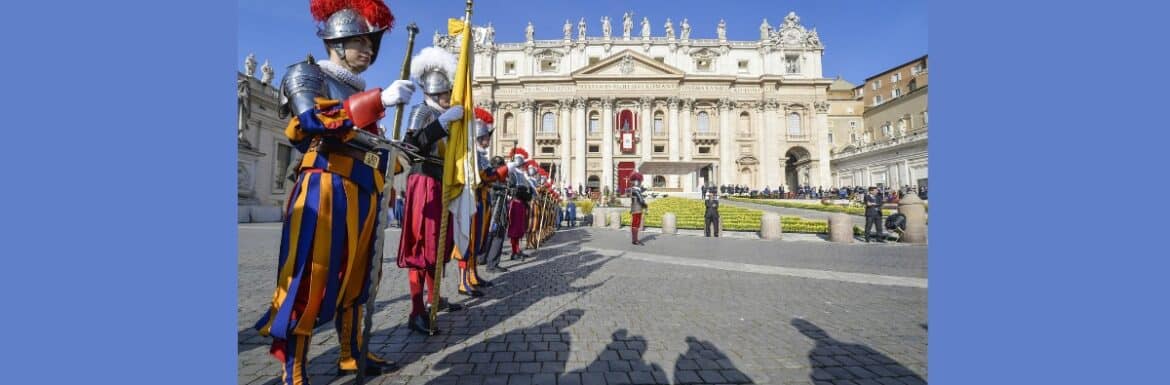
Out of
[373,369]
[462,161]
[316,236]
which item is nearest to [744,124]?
[462,161]

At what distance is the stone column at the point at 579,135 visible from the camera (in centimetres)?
4900

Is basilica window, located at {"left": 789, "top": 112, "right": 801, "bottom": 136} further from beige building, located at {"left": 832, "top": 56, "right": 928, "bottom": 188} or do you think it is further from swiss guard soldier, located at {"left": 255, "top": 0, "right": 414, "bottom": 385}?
swiss guard soldier, located at {"left": 255, "top": 0, "right": 414, "bottom": 385}

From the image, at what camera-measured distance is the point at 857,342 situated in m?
3.03

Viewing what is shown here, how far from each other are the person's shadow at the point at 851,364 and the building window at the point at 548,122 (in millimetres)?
48939

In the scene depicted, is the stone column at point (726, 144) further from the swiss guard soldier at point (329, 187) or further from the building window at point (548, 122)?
the swiss guard soldier at point (329, 187)

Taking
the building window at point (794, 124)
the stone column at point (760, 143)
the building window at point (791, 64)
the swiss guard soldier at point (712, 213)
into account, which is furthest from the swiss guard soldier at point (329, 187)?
the building window at point (791, 64)

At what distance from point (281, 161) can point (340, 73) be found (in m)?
1.13

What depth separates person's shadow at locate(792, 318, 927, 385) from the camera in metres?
2.43

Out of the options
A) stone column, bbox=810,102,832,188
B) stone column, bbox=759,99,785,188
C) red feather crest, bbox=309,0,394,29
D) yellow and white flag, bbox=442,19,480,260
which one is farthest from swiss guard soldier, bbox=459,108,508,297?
stone column, bbox=810,102,832,188

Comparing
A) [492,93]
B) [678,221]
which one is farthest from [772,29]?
[678,221]

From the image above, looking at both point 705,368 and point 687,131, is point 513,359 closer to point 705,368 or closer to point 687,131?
point 705,368

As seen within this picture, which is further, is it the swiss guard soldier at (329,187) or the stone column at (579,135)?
the stone column at (579,135)

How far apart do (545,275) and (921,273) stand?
591cm

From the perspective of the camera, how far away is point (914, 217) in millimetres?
6000
